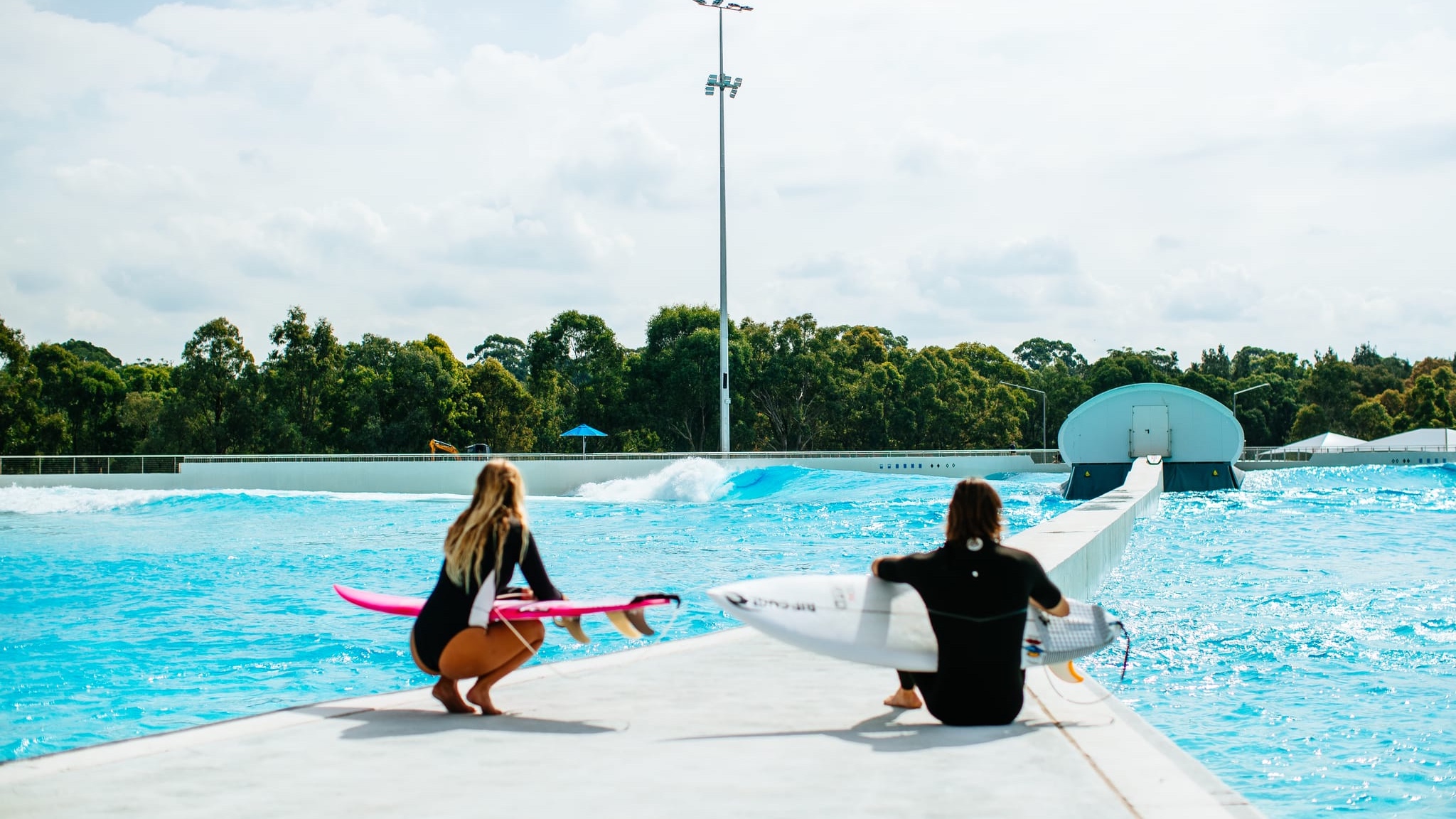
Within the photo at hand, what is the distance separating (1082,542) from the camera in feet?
39.2

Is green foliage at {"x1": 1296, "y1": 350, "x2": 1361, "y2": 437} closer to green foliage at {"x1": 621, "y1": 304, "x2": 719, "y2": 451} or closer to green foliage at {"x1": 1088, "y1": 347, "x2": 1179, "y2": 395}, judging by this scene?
green foliage at {"x1": 1088, "y1": 347, "x2": 1179, "y2": 395}

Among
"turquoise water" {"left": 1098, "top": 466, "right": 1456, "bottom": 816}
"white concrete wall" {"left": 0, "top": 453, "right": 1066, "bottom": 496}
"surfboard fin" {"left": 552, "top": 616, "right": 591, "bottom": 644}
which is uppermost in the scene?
"surfboard fin" {"left": 552, "top": 616, "right": 591, "bottom": 644}

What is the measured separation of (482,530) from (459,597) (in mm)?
339

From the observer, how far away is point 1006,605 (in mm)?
4930

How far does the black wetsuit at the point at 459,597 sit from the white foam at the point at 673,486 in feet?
114

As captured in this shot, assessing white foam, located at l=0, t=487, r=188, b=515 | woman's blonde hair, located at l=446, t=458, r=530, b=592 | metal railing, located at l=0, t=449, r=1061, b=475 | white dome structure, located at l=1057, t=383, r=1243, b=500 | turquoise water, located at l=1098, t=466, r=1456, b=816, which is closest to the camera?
woman's blonde hair, located at l=446, t=458, r=530, b=592

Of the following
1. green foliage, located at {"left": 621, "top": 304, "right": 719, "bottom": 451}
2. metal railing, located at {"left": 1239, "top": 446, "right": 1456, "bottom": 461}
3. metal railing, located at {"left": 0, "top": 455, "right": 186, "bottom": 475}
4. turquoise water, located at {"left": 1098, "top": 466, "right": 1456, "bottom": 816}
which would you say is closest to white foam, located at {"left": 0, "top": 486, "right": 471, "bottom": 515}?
metal railing, located at {"left": 0, "top": 455, "right": 186, "bottom": 475}

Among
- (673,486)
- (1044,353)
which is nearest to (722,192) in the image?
(673,486)

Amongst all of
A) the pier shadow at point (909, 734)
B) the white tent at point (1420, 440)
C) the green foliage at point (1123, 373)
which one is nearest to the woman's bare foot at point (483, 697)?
the pier shadow at point (909, 734)

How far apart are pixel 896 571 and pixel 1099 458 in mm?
37068

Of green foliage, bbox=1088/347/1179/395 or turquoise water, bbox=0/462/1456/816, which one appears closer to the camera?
turquoise water, bbox=0/462/1456/816

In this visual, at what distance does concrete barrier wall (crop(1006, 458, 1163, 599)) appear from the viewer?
34.2 feet

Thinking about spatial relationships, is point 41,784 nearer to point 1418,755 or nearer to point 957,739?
point 957,739

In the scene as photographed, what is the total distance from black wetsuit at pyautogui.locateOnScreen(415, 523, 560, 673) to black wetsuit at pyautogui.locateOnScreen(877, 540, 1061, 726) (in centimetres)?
162
